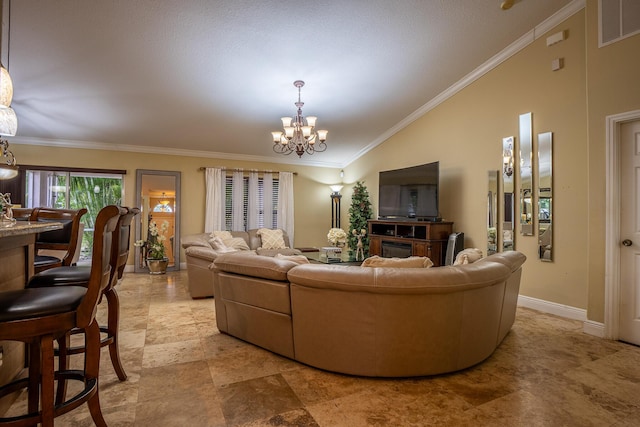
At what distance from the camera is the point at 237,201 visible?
6.97 meters

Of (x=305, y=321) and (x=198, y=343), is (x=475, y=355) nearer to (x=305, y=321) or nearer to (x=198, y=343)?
(x=305, y=321)

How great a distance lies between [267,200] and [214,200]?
1.14 metres

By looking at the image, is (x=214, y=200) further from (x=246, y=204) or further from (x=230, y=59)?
(x=230, y=59)

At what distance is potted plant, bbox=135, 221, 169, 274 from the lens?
6.14 metres

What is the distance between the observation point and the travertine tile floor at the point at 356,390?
5.78 ft

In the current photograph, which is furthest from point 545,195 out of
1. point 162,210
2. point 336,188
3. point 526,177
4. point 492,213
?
point 162,210

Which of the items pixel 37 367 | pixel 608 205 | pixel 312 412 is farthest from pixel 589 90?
pixel 37 367

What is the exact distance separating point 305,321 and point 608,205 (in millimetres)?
2992

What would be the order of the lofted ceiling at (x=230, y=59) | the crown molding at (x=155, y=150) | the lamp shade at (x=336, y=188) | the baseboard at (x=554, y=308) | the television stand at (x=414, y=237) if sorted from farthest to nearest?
the lamp shade at (x=336, y=188), the crown molding at (x=155, y=150), the television stand at (x=414, y=237), the baseboard at (x=554, y=308), the lofted ceiling at (x=230, y=59)

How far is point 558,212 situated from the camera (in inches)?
147

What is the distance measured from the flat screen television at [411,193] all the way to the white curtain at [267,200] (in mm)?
2551

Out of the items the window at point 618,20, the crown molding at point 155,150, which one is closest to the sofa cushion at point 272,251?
the crown molding at point 155,150

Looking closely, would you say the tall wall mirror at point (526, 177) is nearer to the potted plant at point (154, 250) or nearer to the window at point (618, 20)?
the window at point (618, 20)

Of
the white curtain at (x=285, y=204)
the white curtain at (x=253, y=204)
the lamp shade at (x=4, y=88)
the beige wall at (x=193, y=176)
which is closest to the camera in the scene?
the lamp shade at (x=4, y=88)
